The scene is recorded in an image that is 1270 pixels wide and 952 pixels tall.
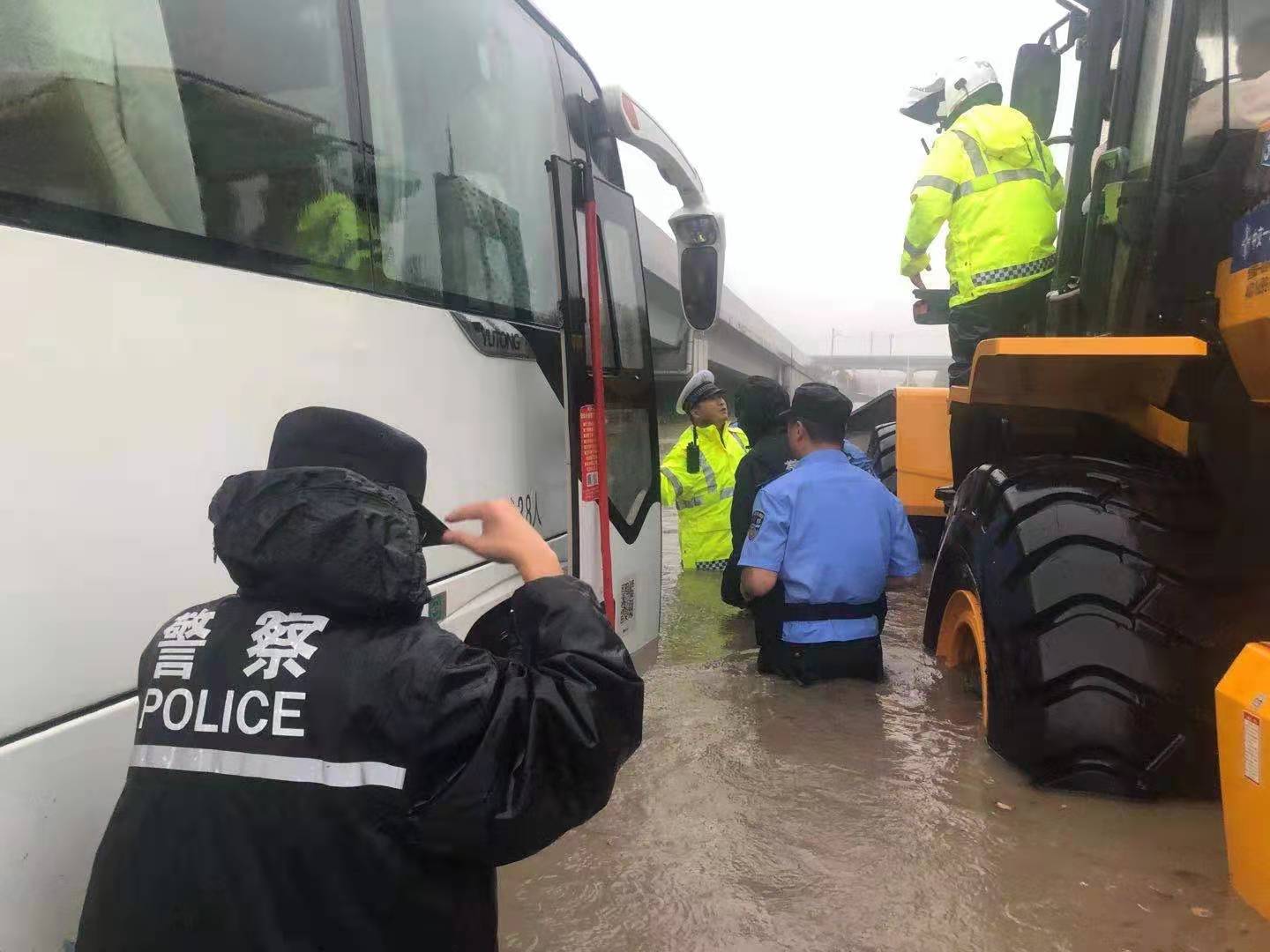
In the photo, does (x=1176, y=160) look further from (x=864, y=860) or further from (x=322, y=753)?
(x=322, y=753)

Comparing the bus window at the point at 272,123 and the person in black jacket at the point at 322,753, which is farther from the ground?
the bus window at the point at 272,123

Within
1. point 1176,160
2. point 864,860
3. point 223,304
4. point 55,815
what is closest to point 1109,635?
point 864,860

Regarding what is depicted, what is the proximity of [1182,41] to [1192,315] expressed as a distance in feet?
2.65

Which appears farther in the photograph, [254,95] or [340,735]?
[254,95]

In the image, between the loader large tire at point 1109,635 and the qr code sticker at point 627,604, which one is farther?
the qr code sticker at point 627,604

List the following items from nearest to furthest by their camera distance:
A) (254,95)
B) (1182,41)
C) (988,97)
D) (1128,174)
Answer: (254,95)
(1182,41)
(1128,174)
(988,97)

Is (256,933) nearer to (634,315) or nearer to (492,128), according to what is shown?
(492,128)

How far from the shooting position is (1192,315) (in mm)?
2871

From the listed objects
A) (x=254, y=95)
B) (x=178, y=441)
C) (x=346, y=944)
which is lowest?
(x=346, y=944)

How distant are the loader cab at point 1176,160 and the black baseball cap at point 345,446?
2256 millimetres

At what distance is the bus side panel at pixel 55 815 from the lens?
1.35 meters

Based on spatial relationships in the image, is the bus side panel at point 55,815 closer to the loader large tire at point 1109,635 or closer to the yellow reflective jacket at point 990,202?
the loader large tire at point 1109,635

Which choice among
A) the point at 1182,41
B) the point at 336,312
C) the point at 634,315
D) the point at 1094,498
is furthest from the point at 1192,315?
the point at 336,312

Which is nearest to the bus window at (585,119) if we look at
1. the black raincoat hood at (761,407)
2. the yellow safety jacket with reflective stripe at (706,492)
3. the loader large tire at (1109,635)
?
the loader large tire at (1109,635)
